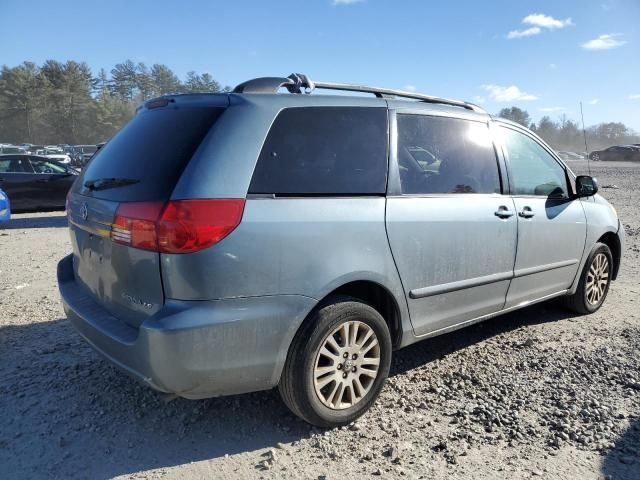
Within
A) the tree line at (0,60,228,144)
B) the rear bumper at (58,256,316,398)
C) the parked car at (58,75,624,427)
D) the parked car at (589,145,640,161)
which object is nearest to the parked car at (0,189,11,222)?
the parked car at (58,75,624,427)

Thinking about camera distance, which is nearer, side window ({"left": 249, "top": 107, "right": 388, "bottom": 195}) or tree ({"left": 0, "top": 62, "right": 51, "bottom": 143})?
side window ({"left": 249, "top": 107, "right": 388, "bottom": 195})

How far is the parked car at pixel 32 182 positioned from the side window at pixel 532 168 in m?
10.9

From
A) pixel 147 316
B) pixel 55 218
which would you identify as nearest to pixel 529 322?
pixel 147 316

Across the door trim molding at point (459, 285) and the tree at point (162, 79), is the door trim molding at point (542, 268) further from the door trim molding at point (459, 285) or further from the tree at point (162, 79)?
the tree at point (162, 79)

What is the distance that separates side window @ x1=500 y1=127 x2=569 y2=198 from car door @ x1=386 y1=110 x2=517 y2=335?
25 centimetres

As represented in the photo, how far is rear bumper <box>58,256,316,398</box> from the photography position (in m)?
2.33

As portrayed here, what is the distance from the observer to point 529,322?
15.6ft

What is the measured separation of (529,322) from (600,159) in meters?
52.4

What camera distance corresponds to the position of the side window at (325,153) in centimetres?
262

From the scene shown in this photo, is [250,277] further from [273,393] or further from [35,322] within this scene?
[35,322]

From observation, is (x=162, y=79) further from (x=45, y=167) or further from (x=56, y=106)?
(x=45, y=167)

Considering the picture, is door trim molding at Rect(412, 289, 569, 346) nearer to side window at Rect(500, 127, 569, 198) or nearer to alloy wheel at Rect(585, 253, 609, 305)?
alloy wheel at Rect(585, 253, 609, 305)

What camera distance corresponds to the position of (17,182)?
1190 cm

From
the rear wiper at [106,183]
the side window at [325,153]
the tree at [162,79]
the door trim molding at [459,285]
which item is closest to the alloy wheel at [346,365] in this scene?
the door trim molding at [459,285]
